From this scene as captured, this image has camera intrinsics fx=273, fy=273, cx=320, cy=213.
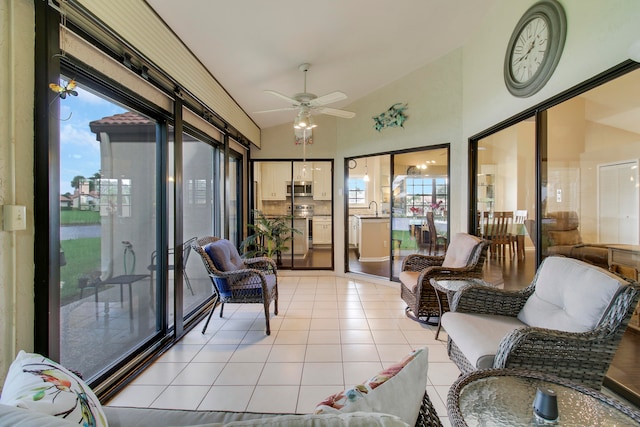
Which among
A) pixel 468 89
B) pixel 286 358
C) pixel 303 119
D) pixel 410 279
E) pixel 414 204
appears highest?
pixel 468 89

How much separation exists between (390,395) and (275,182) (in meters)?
6.50

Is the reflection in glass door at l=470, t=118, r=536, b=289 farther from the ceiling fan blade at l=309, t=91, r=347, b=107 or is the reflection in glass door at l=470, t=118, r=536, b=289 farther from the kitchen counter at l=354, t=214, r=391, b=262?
the kitchen counter at l=354, t=214, r=391, b=262

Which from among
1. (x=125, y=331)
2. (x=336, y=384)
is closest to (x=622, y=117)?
(x=336, y=384)

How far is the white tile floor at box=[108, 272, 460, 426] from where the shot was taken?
6.02 ft

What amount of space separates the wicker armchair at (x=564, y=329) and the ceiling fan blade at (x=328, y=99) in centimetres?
229

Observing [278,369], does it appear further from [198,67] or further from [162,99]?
[198,67]

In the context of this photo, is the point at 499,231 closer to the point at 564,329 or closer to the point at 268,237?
the point at 564,329

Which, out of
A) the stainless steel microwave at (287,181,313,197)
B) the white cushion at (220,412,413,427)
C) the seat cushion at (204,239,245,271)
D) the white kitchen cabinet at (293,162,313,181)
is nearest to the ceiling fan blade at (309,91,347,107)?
the seat cushion at (204,239,245,271)

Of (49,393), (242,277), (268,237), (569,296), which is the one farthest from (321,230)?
(49,393)

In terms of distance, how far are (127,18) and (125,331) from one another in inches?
90.1

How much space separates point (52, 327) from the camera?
1406mm

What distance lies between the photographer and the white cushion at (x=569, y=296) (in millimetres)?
1406

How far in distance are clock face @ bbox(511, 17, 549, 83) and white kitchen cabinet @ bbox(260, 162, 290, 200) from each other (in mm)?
5082

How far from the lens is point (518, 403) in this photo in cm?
105
